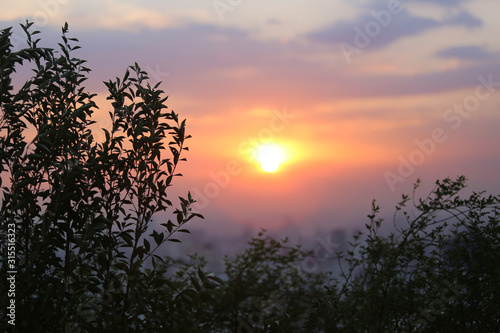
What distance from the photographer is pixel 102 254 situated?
475cm

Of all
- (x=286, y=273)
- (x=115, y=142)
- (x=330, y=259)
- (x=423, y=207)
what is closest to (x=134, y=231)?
(x=115, y=142)

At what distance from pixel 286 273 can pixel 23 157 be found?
2.70 meters

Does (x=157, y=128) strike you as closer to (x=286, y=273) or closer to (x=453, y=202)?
(x=286, y=273)
